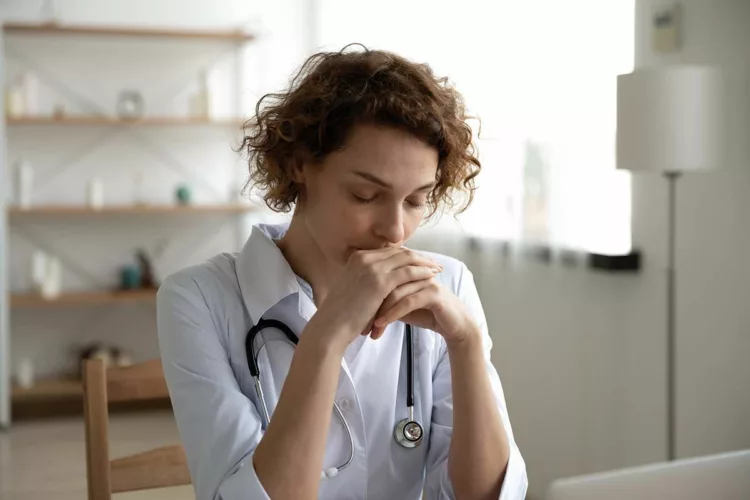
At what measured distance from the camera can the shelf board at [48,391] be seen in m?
4.95

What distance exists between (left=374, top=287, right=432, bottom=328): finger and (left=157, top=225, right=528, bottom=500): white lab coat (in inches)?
6.0

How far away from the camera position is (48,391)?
4965 mm

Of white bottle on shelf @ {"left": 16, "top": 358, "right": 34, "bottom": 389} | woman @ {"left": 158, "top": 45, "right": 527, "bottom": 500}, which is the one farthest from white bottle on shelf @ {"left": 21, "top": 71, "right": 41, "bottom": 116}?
woman @ {"left": 158, "top": 45, "right": 527, "bottom": 500}

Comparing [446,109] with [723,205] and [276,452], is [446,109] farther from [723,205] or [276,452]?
[723,205]

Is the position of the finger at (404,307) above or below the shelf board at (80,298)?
above

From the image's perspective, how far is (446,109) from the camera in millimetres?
1357

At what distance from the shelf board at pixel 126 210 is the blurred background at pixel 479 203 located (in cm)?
2

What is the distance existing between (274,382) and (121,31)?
4.07 m

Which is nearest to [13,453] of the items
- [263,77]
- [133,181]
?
[133,181]

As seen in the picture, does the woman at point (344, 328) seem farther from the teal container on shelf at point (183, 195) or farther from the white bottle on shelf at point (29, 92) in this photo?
the white bottle on shelf at point (29, 92)

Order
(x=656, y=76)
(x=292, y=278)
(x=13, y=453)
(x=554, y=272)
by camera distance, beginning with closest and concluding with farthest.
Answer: (x=292, y=278) → (x=656, y=76) → (x=554, y=272) → (x=13, y=453)

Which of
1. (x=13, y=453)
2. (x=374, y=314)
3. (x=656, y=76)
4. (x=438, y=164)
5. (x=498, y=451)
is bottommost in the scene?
(x=13, y=453)

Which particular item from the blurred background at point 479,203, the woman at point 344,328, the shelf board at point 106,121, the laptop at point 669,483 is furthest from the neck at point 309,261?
the shelf board at point 106,121

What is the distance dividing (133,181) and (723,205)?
371 centimetres
